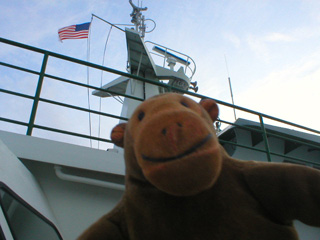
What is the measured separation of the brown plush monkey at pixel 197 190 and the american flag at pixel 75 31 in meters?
7.11

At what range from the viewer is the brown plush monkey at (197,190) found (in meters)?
0.93

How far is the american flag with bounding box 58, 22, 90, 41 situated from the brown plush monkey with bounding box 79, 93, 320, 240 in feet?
23.3

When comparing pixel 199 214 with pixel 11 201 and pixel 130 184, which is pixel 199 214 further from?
pixel 11 201

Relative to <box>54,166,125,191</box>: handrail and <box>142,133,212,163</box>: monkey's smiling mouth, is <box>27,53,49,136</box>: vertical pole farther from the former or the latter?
<box>142,133,212,163</box>: monkey's smiling mouth

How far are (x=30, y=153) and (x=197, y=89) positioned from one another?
32.0 feet

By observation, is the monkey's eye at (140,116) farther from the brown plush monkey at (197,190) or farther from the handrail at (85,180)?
the handrail at (85,180)

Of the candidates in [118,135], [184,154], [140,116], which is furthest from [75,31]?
[184,154]

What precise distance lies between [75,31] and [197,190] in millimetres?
7619

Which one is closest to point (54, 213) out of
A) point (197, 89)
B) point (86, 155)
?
point (86, 155)

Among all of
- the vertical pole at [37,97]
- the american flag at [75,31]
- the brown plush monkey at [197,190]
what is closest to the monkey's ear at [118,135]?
the brown plush monkey at [197,190]

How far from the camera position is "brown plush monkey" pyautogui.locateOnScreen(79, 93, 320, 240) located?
926mm

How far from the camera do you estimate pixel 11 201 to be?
5.30 ft

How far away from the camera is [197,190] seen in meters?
0.94

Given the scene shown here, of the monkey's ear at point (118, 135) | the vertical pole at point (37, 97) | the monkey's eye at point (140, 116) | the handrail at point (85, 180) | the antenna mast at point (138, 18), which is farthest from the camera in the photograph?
the antenna mast at point (138, 18)
